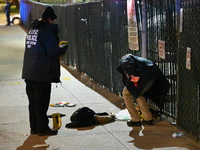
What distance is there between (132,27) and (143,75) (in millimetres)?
1906

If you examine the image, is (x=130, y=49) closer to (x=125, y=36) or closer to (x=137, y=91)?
(x=125, y=36)

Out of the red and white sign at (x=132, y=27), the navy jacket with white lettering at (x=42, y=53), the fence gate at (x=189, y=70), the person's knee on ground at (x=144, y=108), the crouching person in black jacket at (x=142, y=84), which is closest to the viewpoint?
the fence gate at (x=189, y=70)

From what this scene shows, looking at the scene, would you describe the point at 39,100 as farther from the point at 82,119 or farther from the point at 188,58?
the point at 188,58

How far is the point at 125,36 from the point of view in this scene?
10219mm

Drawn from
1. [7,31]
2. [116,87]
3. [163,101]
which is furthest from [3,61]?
[7,31]

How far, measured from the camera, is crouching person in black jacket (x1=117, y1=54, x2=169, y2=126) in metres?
7.95

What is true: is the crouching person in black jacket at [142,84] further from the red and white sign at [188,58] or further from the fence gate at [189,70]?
the red and white sign at [188,58]

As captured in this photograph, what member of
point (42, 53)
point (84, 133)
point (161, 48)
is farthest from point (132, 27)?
point (84, 133)

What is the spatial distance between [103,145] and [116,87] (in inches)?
152

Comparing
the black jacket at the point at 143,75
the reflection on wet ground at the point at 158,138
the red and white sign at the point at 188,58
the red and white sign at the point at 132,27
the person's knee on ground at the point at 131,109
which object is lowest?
the reflection on wet ground at the point at 158,138

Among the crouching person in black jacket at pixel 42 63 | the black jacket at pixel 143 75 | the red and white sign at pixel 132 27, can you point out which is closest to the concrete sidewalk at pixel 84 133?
the crouching person in black jacket at pixel 42 63

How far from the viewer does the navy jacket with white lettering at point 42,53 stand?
25.2ft

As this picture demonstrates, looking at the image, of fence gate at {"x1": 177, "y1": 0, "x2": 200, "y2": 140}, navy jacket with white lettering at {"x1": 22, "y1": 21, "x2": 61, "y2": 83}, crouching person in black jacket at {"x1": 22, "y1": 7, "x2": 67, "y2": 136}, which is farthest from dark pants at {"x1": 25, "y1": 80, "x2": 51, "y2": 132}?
fence gate at {"x1": 177, "y1": 0, "x2": 200, "y2": 140}

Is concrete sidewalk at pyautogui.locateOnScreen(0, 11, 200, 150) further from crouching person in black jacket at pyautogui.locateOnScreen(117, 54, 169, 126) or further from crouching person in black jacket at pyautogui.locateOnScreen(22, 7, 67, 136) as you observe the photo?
crouching person in black jacket at pyautogui.locateOnScreen(22, 7, 67, 136)
